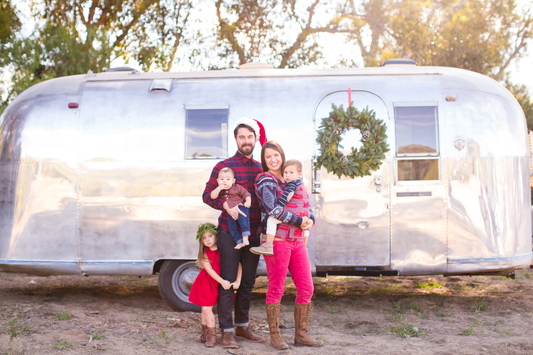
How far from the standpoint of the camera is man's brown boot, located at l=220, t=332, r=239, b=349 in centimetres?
409

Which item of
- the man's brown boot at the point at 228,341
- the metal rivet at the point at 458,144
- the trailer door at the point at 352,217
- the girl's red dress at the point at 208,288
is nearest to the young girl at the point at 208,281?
the girl's red dress at the point at 208,288

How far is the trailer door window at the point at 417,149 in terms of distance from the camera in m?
5.22

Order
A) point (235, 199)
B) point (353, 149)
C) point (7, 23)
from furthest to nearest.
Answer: point (7, 23) < point (353, 149) < point (235, 199)

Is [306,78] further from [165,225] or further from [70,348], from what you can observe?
[70,348]

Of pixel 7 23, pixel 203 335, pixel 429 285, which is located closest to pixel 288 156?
pixel 203 335

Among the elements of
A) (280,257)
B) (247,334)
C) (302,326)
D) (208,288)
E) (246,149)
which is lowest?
(247,334)

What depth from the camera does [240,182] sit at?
13.5 feet

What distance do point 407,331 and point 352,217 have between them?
130 centimetres

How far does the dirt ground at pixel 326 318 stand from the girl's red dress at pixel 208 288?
0.40m

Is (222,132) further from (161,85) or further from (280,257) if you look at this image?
(280,257)

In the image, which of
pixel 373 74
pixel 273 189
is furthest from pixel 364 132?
pixel 273 189

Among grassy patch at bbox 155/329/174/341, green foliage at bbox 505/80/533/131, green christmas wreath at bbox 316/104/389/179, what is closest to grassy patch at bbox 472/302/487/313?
green christmas wreath at bbox 316/104/389/179

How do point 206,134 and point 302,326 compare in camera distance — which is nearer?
point 302,326

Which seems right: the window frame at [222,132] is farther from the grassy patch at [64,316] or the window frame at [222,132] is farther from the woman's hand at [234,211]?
the grassy patch at [64,316]
